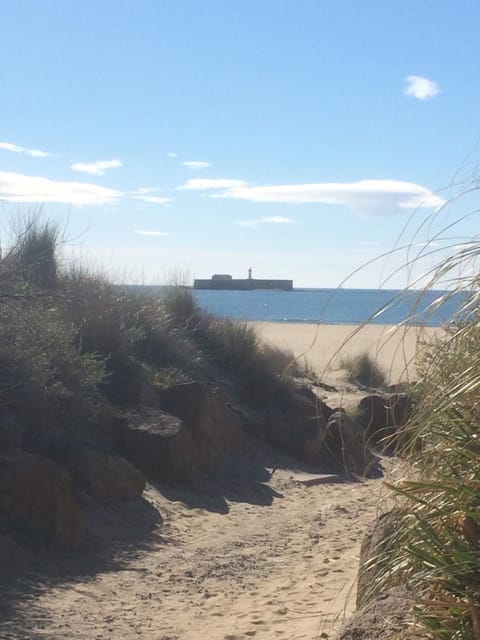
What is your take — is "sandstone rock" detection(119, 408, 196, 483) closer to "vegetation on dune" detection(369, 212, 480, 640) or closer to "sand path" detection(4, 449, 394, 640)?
"sand path" detection(4, 449, 394, 640)

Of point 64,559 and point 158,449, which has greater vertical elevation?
point 158,449

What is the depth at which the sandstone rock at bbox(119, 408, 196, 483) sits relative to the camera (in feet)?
35.0

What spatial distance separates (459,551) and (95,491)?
6.27 meters

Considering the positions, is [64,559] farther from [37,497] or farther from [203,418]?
[203,418]

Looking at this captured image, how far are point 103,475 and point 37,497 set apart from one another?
1.27m

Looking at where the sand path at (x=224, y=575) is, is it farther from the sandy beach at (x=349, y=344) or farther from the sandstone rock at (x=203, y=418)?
the sandy beach at (x=349, y=344)

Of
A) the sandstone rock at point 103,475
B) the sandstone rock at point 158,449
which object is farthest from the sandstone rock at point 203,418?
the sandstone rock at point 103,475

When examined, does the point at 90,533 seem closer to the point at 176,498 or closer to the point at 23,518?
the point at 23,518

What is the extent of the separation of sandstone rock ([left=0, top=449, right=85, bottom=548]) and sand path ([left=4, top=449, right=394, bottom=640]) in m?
0.58

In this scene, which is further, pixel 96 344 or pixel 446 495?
pixel 96 344

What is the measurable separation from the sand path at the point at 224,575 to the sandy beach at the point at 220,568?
10 mm

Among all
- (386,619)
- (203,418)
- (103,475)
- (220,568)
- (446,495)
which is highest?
(446,495)

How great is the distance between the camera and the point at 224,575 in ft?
25.6

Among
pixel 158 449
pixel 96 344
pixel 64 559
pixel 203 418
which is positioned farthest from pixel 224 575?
pixel 96 344
